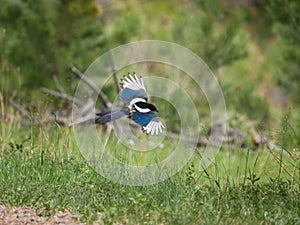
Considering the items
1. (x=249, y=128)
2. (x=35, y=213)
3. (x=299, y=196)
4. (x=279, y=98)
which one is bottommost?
(x=35, y=213)

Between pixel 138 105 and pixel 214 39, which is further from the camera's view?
pixel 214 39

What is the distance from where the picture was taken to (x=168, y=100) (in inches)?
346

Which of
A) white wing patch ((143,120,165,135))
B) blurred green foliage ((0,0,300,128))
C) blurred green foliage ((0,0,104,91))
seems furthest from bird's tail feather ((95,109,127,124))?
blurred green foliage ((0,0,104,91))

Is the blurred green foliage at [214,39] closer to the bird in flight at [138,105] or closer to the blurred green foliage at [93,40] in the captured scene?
the blurred green foliage at [93,40]

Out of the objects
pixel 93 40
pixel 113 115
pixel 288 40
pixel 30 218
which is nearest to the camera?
pixel 30 218

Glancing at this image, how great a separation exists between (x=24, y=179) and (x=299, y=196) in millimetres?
2238

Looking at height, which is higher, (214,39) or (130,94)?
(214,39)

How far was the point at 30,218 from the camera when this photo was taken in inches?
179

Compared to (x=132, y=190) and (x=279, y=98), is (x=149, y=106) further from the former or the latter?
(x=279, y=98)

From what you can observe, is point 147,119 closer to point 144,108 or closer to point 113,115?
point 144,108

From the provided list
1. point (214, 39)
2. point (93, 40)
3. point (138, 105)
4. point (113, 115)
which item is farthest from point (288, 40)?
point (138, 105)

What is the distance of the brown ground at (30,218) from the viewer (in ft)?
14.7

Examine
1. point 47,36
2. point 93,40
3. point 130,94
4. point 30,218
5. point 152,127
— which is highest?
point 93,40

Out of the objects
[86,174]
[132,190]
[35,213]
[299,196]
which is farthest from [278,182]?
[35,213]
